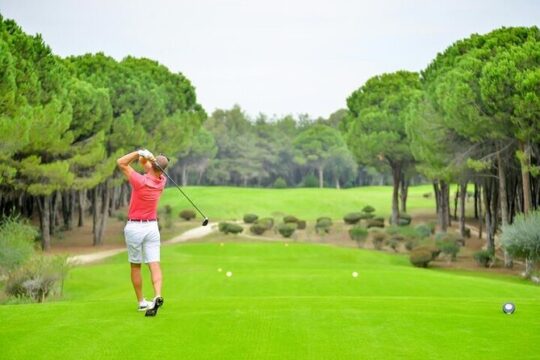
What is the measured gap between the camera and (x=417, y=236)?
45031 mm

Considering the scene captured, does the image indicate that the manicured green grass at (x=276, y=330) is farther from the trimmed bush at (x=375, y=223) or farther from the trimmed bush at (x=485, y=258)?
the trimmed bush at (x=375, y=223)

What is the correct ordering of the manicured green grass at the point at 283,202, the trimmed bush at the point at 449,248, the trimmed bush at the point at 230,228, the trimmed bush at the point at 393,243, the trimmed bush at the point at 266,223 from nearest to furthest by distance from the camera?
the trimmed bush at the point at 449,248 < the trimmed bush at the point at 393,243 < the trimmed bush at the point at 230,228 < the trimmed bush at the point at 266,223 < the manicured green grass at the point at 283,202

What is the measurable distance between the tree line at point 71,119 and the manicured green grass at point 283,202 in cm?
1689

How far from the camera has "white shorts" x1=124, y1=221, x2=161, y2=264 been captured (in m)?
9.93

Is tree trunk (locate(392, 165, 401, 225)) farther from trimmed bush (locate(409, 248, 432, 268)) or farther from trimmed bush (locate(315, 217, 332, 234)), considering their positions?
trimmed bush (locate(409, 248, 432, 268))

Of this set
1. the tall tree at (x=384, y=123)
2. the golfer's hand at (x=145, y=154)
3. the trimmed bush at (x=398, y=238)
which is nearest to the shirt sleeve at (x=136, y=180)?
the golfer's hand at (x=145, y=154)

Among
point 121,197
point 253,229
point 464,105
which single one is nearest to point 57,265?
point 464,105

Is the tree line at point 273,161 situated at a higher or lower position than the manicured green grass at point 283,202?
higher

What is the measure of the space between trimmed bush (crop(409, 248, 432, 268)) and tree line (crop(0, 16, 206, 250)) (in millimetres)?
18879

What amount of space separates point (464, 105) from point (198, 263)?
15166 mm

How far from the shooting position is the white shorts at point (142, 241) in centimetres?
993

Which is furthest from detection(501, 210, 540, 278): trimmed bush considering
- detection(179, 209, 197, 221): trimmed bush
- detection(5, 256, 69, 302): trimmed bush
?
detection(179, 209, 197, 221): trimmed bush

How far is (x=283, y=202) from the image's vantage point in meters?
79.1

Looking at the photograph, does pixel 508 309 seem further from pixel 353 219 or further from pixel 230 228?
pixel 353 219
